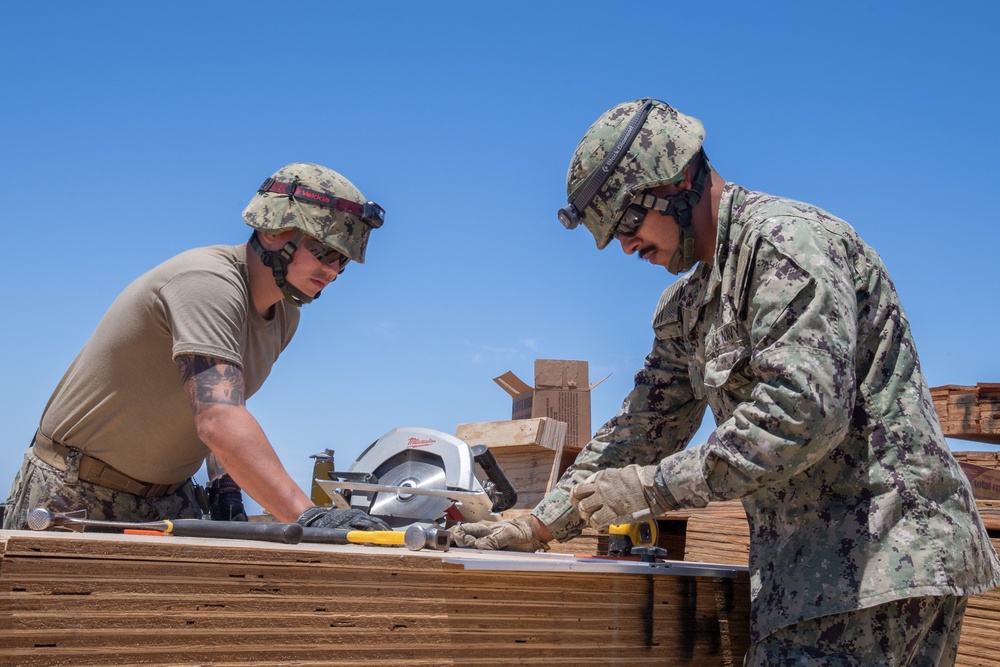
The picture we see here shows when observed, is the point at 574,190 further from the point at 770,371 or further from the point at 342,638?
the point at 342,638

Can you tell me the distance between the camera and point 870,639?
2008mm

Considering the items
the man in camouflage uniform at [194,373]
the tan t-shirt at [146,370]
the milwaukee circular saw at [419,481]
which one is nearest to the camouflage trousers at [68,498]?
the man in camouflage uniform at [194,373]

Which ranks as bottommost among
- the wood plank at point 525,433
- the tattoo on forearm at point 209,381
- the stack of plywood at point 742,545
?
the stack of plywood at point 742,545

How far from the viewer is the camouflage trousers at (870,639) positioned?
2004 mm

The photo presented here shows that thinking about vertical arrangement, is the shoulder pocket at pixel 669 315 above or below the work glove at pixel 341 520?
above

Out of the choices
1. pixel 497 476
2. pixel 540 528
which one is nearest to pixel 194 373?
pixel 540 528

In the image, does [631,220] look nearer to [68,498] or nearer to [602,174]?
[602,174]

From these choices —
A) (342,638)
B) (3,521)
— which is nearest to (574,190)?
(342,638)

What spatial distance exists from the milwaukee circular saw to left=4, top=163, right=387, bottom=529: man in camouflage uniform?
1.60 feet

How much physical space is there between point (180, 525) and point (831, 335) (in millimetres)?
1483

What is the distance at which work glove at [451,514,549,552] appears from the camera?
2713mm

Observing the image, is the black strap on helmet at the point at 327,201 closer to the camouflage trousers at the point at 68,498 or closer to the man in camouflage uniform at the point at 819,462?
the camouflage trousers at the point at 68,498

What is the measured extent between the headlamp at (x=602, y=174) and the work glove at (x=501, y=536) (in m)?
0.91

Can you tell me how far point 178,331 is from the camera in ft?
9.69
